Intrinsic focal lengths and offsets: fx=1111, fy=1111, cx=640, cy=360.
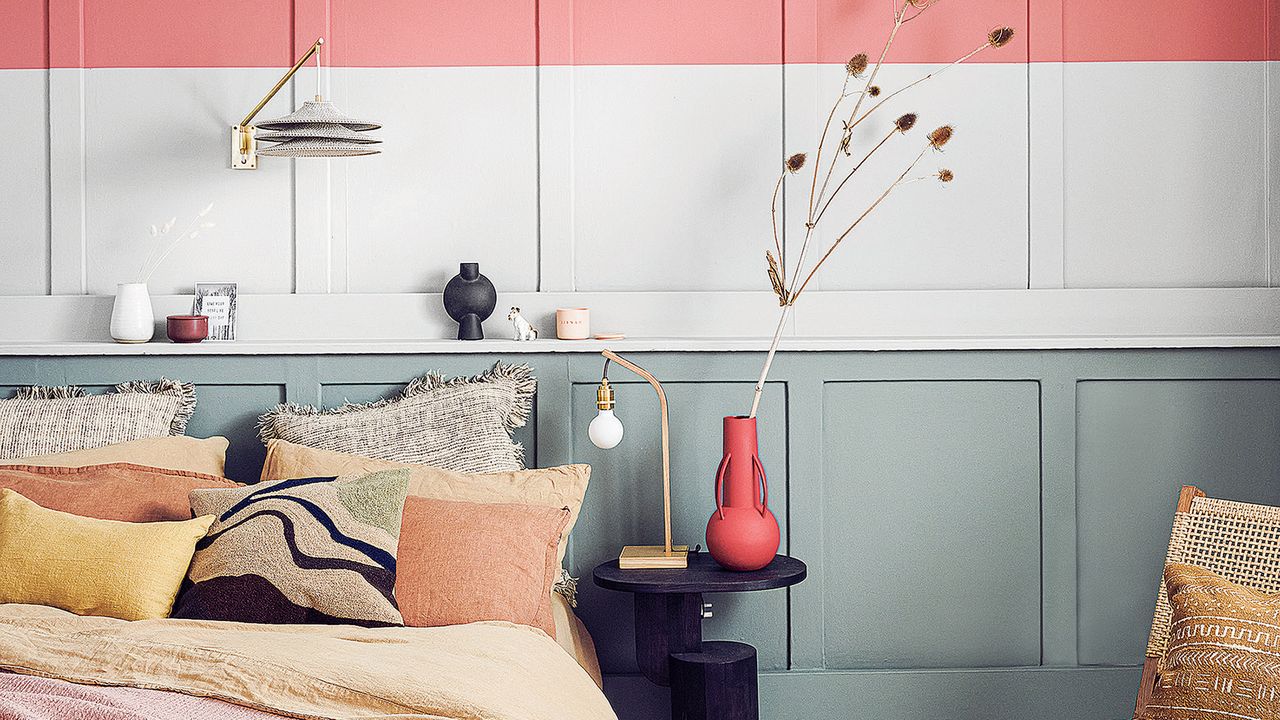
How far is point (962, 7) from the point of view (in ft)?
10.2

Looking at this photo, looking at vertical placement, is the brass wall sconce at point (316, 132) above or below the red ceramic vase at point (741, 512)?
above

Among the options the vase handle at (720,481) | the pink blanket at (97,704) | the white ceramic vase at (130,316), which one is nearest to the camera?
the pink blanket at (97,704)

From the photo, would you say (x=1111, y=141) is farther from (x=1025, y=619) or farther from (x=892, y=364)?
(x=1025, y=619)

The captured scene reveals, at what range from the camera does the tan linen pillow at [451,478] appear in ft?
8.74

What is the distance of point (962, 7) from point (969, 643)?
1.76 metres

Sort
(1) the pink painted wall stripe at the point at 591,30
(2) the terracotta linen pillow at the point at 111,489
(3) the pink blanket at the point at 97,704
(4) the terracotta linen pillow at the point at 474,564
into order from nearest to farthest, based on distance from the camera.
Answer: (3) the pink blanket at the point at 97,704
(4) the terracotta linen pillow at the point at 474,564
(2) the terracotta linen pillow at the point at 111,489
(1) the pink painted wall stripe at the point at 591,30

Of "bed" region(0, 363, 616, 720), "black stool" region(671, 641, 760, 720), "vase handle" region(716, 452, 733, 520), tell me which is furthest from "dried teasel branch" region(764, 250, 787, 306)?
"bed" region(0, 363, 616, 720)

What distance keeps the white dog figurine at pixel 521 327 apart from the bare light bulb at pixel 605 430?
1.13 ft

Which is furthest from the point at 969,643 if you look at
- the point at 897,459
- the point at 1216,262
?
the point at 1216,262

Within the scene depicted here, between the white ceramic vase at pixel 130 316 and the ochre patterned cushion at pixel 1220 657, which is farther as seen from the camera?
the white ceramic vase at pixel 130 316

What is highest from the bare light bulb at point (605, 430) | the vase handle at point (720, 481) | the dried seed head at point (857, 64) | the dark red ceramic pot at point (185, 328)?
the dried seed head at point (857, 64)

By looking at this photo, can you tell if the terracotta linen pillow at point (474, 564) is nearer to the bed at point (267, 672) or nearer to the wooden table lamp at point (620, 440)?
the bed at point (267, 672)

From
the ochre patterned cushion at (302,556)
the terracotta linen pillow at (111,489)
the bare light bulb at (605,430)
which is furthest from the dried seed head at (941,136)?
the terracotta linen pillow at (111,489)

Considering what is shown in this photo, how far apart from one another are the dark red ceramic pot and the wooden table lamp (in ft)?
3.59
